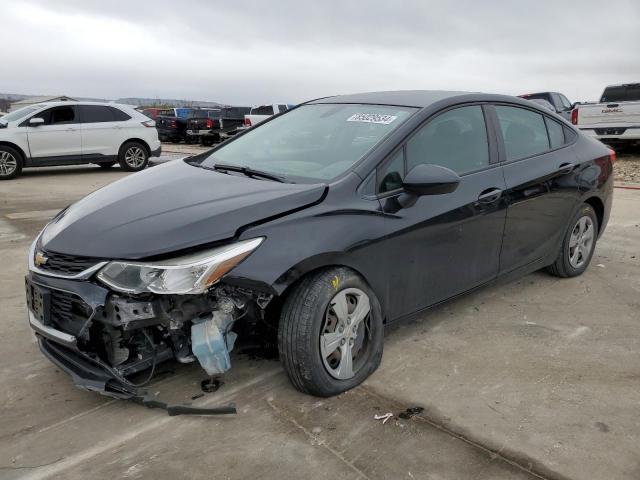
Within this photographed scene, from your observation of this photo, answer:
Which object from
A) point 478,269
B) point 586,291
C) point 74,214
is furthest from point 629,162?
point 74,214

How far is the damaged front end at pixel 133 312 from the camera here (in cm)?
257

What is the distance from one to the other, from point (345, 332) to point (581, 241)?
2812 millimetres

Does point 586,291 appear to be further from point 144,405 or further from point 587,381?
point 144,405

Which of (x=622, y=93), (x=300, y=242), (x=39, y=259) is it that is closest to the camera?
(x=300, y=242)

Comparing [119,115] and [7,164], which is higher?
[119,115]

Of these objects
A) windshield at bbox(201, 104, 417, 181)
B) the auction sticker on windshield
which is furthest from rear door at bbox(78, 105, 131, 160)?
the auction sticker on windshield

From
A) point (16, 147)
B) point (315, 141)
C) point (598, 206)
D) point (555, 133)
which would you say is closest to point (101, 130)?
point (16, 147)

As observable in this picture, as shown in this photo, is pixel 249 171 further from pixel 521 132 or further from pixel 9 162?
pixel 9 162

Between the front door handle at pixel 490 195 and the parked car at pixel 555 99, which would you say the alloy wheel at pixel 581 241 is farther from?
the parked car at pixel 555 99

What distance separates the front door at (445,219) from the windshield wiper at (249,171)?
0.58 m

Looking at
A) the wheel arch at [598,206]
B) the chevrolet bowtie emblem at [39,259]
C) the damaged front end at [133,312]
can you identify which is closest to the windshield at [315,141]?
the damaged front end at [133,312]

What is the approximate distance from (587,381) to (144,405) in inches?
92.9

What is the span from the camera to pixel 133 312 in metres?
2.59

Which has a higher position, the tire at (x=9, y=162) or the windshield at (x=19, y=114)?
the windshield at (x=19, y=114)
